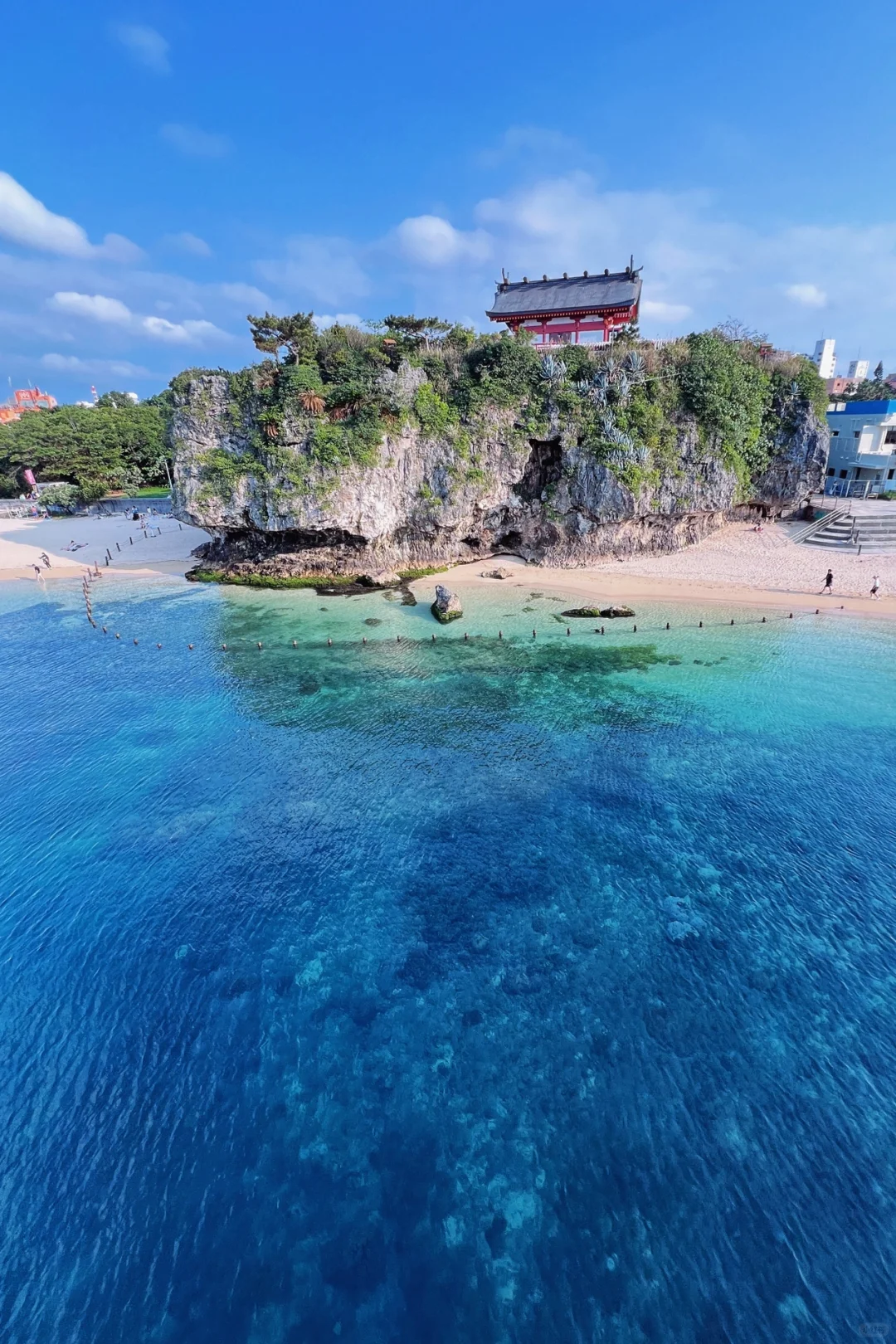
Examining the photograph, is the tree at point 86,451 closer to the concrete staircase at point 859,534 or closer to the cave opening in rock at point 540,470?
the cave opening in rock at point 540,470

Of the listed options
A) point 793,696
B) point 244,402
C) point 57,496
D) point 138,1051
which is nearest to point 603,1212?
point 138,1051

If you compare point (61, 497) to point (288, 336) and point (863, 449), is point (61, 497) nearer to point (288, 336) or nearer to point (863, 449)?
point (288, 336)

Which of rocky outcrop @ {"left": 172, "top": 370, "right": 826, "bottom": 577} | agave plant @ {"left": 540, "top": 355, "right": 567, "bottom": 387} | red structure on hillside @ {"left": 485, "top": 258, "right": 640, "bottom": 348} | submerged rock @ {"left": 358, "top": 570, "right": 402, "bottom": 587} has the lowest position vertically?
submerged rock @ {"left": 358, "top": 570, "right": 402, "bottom": 587}

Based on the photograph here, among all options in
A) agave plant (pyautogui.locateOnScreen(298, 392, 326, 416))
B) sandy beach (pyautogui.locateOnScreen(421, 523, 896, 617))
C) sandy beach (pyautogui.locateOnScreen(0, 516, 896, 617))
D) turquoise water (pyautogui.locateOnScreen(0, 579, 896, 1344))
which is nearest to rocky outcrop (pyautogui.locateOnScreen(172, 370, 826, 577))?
agave plant (pyautogui.locateOnScreen(298, 392, 326, 416))

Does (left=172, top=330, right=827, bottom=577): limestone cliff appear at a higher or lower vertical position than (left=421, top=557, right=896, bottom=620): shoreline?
higher

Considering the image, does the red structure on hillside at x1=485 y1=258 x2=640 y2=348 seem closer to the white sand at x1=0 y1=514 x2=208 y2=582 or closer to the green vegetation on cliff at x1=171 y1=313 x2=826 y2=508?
the green vegetation on cliff at x1=171 y1=313 x2=826 y2=508

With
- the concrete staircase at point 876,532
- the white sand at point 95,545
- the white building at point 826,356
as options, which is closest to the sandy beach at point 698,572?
the white sand at point 95,545
